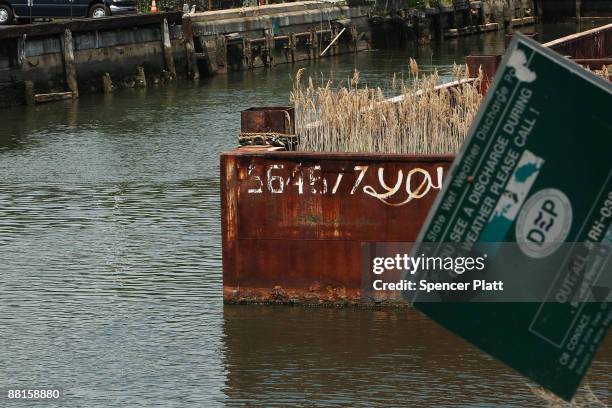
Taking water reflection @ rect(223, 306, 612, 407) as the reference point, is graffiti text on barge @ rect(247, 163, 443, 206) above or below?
above

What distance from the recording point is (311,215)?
1249cm

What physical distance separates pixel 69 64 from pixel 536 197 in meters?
35.1

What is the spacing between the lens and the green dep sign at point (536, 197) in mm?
5758

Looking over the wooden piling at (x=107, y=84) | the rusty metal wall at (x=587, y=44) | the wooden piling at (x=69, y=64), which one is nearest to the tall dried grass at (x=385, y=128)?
the rusty metal wall at (x=587, y=44)

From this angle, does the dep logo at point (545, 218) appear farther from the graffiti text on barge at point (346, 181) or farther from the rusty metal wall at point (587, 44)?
the rusty metal wall at point (587, 44)

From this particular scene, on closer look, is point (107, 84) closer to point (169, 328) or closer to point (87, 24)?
point (87, 24)

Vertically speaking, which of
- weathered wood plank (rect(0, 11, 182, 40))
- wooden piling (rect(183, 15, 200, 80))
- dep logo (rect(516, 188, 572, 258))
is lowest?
wooden piling (rect(183, 15, 200, 80))

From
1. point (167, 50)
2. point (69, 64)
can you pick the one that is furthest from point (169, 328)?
point (167, 50)

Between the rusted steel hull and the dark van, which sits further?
the dark van

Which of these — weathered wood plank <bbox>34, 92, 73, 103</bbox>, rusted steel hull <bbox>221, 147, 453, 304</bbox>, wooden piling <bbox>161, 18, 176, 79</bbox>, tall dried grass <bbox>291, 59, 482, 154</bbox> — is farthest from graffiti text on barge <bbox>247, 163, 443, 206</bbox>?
wooden piling <bbox>161, 18, 176, 79</bbox>

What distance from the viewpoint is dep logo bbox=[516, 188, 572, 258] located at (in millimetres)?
5844

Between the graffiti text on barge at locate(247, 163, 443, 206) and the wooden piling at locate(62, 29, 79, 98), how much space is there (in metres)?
27.9

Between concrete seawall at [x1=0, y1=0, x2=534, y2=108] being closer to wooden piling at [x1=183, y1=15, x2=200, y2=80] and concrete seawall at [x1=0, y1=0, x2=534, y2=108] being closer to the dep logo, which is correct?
wooden piling at [x1=183, y1=15, x2=200, y2=80]

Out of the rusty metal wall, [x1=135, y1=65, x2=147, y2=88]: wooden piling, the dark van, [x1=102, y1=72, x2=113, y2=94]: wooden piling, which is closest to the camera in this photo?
the rusty metal wall
